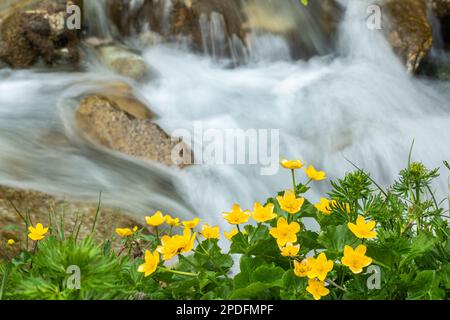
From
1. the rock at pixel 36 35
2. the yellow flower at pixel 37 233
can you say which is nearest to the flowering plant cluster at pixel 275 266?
the yellow flower at pixel 37 233

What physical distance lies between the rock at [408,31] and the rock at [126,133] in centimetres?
379

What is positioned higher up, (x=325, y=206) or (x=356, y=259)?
(x=325, y=206)

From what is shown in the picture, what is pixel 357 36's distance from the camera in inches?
313

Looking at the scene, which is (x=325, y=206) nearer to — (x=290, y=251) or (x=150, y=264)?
(x=290, y=251)

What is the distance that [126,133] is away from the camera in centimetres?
516

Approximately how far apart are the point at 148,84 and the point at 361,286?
5.33 m

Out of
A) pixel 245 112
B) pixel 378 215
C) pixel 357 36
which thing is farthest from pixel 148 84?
pixel 378 215

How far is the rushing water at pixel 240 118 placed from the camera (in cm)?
459

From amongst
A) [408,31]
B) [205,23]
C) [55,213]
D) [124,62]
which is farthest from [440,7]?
[55,213]

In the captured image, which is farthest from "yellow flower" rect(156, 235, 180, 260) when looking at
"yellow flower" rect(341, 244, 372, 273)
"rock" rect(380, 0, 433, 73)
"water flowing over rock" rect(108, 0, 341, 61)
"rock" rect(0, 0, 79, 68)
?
"rock" rect(380, 0, 433, 73)

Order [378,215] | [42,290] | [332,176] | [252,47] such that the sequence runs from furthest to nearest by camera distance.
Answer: [252,47], [332,176], [378,215], [42,290]

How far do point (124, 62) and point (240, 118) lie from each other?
60.3 inches
